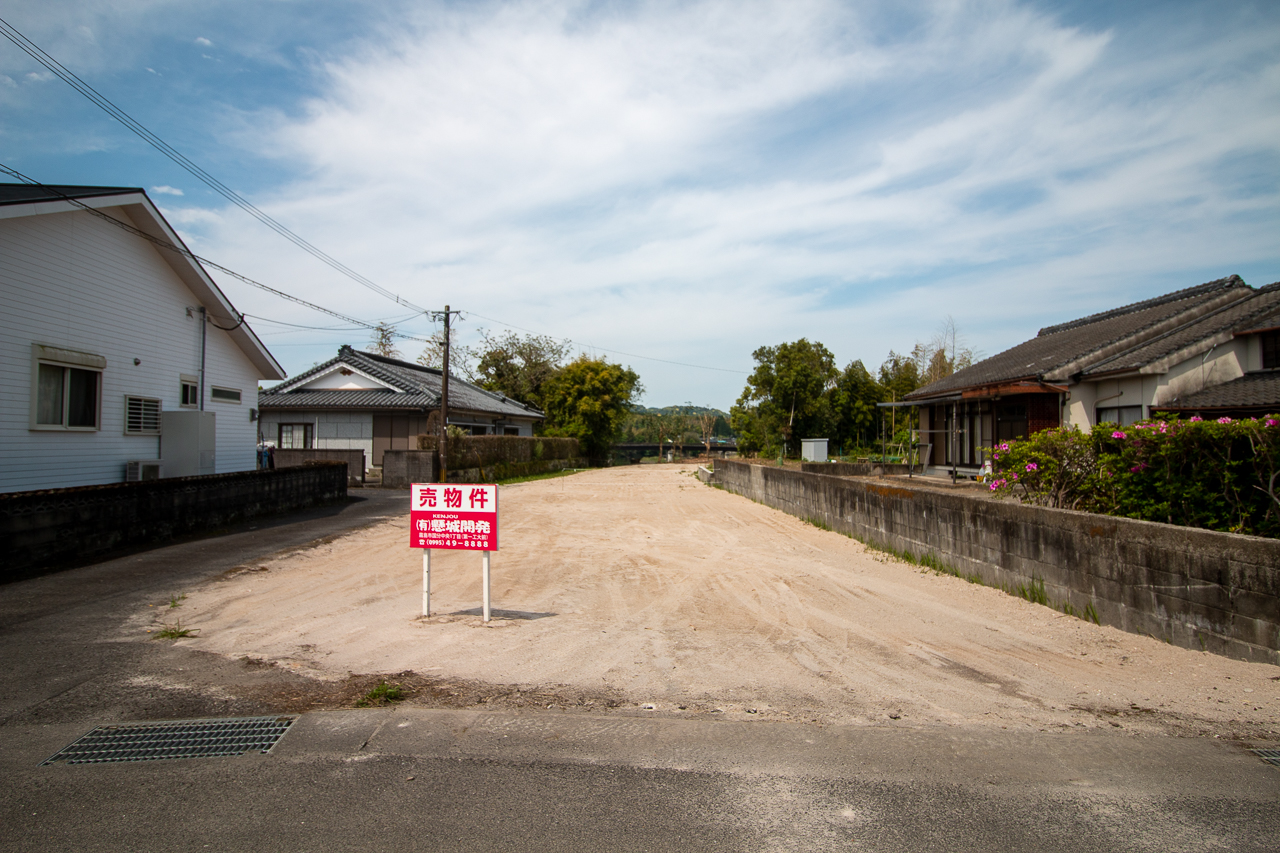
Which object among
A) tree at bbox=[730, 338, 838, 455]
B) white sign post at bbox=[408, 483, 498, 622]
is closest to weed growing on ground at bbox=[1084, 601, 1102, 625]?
white sign post at bbox=[408, 483, 498, 622]

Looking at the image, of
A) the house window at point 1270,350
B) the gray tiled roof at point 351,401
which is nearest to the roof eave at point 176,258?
the gray tiled roof at point 351,401

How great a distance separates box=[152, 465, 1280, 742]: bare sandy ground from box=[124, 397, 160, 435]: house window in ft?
20.3

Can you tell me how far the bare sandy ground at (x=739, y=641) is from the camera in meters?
4.85

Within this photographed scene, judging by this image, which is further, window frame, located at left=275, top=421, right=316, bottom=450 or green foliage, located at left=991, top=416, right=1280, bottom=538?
window frame, located at left=275, top=421, right=316, bottom=450

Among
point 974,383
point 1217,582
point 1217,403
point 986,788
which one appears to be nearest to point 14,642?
point 986,788

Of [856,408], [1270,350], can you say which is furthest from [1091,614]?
[856,408]

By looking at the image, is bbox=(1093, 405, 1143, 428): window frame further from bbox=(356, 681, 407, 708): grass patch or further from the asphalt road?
bbox=(356, 681, 407, 708): grass patch

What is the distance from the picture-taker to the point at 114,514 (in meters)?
10.4

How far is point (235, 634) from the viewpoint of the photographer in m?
6.34

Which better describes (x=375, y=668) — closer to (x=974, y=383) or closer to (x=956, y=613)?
(x=956, y=613)

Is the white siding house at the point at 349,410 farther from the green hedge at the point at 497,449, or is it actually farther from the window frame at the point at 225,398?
the window frame at the point at 225,398

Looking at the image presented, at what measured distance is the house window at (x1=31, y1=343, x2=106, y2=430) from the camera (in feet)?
38.7

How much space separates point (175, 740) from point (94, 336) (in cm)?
1240

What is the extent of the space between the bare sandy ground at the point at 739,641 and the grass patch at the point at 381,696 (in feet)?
1.67
